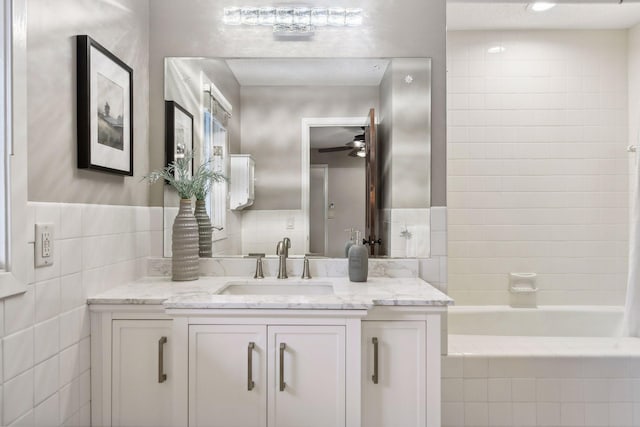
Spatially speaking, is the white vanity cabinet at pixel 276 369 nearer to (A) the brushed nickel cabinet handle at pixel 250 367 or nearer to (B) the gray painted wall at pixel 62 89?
(A) the brushed nickel cabinet handle at pixel 250 367

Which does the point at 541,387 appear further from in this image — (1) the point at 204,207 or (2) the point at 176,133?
(2) the point at 176,133

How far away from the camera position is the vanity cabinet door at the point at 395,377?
1.58 m

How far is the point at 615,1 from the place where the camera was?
7.27 feet

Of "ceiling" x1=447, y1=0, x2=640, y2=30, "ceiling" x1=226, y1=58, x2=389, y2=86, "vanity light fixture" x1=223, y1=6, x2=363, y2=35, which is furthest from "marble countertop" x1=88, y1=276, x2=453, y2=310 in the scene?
"ceiling" x1=447, y1=0, x2=640, y2=30

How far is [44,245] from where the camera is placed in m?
1.31

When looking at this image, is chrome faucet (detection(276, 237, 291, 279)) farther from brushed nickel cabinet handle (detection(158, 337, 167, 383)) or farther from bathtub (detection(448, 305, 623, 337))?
bathtub (detection(448, 305, 623, 337))

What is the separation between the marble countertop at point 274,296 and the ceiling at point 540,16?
5.53 ft

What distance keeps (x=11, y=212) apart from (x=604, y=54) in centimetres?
339

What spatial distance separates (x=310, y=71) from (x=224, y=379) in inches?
56.8

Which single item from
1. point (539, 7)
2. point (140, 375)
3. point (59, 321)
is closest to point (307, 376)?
point (140, 375)

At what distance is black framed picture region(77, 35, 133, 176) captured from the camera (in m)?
1.50

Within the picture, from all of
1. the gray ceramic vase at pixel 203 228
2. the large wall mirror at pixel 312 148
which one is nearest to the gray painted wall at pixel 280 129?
the large wall mirror at pixel 312 148

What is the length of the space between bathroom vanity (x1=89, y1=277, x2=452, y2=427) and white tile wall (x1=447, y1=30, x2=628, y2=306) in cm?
155

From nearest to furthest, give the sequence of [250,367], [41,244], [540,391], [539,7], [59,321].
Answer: [41,244], [59,321], [250,367], [540,391], [539,7]
